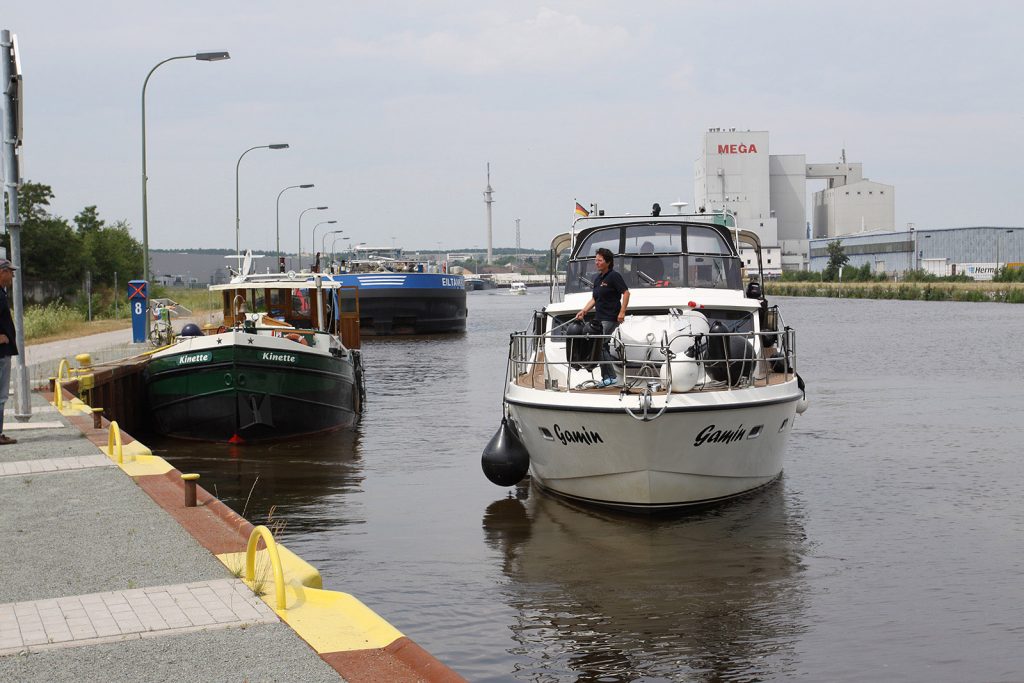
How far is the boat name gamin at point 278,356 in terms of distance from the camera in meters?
19.6

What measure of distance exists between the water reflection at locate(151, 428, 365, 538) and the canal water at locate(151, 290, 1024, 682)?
0.22 feet

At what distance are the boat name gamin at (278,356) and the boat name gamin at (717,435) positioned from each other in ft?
31.1

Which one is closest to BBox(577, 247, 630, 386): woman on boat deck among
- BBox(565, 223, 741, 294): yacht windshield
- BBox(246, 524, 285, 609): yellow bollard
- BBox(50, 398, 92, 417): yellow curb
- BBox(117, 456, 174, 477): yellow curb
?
BBox(565, 223, 741, 294): yacht windshield

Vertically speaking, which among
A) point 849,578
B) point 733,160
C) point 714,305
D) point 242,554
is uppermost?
point 733,160

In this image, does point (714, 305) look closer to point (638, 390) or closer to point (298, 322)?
point (638, 390)

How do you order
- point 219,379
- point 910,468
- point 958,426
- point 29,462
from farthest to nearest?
point 958,426
point 219,379
point 910,468
point 29,462

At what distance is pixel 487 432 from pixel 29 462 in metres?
10.7

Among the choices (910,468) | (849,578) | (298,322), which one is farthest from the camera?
(298,322)

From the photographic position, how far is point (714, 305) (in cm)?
1459

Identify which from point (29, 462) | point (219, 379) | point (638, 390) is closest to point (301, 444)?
point (219, 379)

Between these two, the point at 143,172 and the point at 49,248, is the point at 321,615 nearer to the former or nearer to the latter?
the point at 143,172

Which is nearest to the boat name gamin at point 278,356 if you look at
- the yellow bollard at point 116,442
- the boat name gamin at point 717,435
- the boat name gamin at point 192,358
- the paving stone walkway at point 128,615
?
the boat name gamin at point 192,358

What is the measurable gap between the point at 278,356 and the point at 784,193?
5804 inches

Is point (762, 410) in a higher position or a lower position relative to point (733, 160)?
lower
